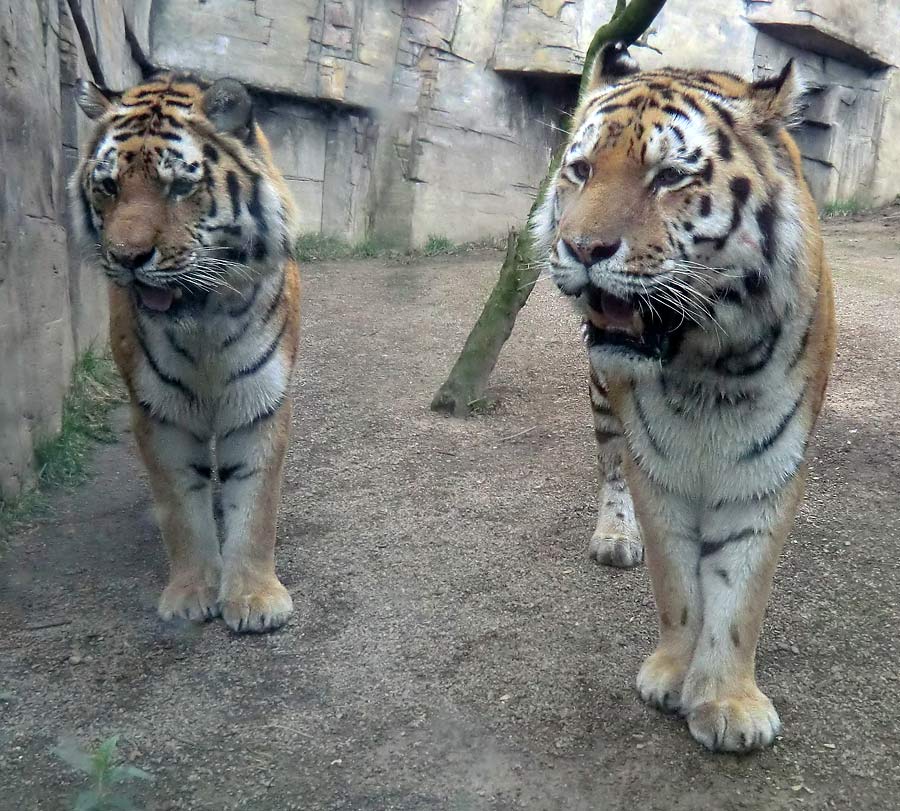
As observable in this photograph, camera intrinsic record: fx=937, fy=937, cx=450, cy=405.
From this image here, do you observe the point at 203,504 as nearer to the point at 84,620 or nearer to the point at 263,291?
the point at 84,620

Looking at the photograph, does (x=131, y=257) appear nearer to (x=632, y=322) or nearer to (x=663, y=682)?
(x=632, y=322)

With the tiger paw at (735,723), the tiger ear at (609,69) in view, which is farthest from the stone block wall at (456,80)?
the tiger paw at (735,723)

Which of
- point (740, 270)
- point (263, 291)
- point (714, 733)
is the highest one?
point (740, 270)

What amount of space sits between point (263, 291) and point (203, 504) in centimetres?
69

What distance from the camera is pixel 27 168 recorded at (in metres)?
3.63

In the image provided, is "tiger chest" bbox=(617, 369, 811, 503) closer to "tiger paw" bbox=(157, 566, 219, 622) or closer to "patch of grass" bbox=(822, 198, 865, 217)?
"tiger paw" bbox=(157, 566, 219, 622)

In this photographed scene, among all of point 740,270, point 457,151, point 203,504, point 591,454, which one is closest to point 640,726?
point 740,270

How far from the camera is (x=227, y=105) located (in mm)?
2705

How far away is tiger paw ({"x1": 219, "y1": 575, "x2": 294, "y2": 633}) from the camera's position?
2.73 meters

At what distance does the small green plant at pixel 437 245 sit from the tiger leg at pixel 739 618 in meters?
7.83

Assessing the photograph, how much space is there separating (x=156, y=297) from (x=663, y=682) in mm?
1683

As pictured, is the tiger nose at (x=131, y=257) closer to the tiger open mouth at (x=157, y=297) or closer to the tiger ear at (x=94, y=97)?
the tiger open mouth at (x=157, y=297)

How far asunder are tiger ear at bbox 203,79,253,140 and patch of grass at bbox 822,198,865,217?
9999 mm

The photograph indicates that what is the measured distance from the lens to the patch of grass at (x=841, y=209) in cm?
1126
